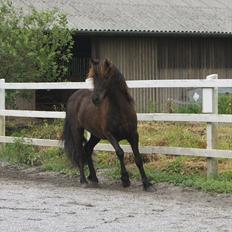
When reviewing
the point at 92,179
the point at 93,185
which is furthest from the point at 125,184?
the point at 92,179

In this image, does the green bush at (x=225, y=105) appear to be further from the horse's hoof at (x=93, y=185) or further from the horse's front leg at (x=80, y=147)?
the horse's hoof at (x=93, y=185)

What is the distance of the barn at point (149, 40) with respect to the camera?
22859 millimetres

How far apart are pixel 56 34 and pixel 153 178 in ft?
24.7

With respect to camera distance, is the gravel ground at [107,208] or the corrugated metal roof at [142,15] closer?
the gravel ground at [107,208]


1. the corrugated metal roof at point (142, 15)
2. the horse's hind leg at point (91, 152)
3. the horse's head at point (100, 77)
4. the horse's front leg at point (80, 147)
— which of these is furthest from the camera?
the corrugated metal roof at point (142, 15)

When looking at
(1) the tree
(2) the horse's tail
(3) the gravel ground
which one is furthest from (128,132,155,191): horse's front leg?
(1) the tree

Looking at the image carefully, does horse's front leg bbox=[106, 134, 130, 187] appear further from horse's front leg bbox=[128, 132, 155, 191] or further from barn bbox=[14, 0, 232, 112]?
barn bbox=[14, 0, 232, 112]

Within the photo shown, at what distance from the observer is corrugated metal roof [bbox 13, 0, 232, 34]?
22.6m

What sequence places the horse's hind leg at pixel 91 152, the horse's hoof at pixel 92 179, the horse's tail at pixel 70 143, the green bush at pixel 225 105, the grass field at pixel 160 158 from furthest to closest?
the green bush at pixel 225 105 < the horse's tail at pixel 70 143 < the horse's hind leg at pixel 91 152 < the horse's hoof at pixel 92 179 < the grass field at pixel 160 158

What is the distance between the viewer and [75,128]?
39.2ft

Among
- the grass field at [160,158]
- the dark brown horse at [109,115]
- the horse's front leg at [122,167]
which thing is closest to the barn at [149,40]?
the grass field at [160,158]

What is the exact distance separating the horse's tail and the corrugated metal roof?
9.77 m

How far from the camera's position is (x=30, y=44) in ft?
57.2

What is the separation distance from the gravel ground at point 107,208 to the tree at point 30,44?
6.02m
